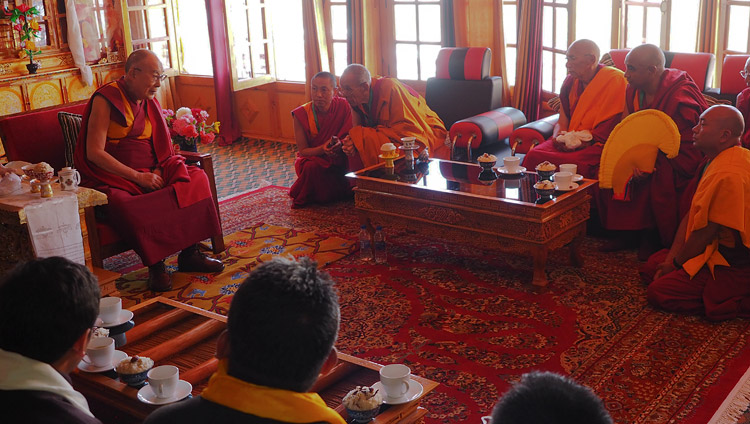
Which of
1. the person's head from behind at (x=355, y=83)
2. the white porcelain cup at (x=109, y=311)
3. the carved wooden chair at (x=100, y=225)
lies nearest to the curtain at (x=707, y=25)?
the person's head from behind at (x=355, y=83)

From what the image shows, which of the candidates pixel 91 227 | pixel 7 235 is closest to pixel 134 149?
pixel 91 227

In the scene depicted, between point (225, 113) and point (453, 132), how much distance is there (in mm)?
3726

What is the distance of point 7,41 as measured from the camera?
780 centimetres

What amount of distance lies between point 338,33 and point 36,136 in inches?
162

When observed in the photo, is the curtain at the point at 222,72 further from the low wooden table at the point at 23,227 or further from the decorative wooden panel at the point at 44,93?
the low wooden table at the point at 23,227

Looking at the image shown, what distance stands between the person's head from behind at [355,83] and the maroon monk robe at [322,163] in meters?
0.29

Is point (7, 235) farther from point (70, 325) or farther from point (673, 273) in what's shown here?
point (673, 273)

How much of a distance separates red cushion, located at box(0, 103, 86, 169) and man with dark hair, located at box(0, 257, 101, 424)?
3.14 metres

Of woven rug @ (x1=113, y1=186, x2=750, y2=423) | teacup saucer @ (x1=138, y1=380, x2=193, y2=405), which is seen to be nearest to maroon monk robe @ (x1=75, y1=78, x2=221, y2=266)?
woven rug @ (x1=113, y1=186, x2=750, y2=423)

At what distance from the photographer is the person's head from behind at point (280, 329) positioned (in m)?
1.41

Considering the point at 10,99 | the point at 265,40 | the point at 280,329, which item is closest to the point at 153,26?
the point at 265,40

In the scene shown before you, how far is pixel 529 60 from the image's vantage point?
649 centimetres

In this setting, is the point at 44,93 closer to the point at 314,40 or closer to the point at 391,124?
the point at 314,40

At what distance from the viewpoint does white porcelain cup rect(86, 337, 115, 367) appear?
2.68 m
